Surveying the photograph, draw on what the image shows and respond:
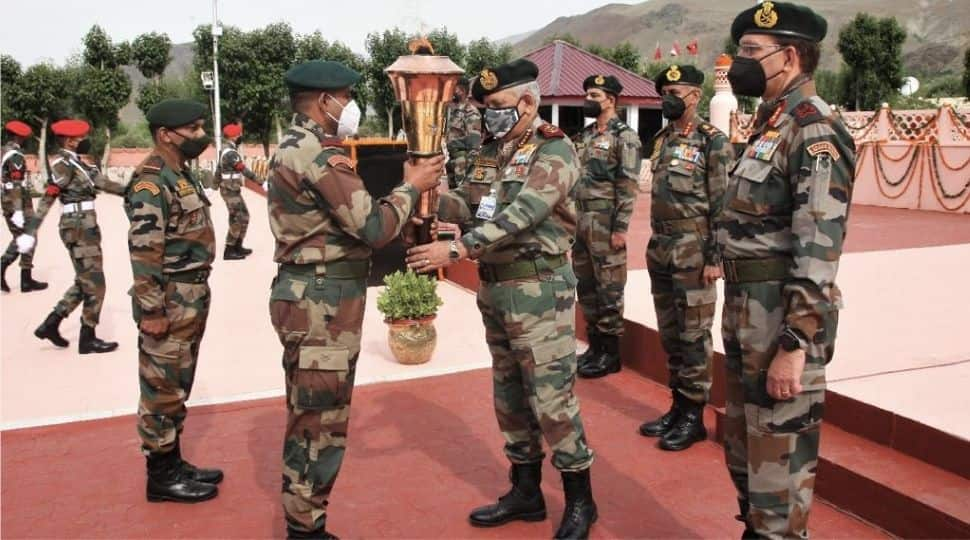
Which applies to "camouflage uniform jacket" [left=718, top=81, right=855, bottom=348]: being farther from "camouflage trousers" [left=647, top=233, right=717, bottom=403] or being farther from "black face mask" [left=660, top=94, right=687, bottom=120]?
"black face mask" [left=660, top=94, right=687, bottom=120]

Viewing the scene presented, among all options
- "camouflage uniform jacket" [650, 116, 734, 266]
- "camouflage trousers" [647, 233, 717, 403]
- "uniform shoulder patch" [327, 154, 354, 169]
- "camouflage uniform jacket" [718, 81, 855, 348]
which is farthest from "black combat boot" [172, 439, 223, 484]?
"camouflage uniform jacket" [718, 81, 855, 348]

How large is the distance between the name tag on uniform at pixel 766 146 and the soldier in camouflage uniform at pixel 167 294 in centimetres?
271

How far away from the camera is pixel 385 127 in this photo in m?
39.2

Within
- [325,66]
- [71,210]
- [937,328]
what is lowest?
[937,328]

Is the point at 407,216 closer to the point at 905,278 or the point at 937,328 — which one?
the point at 937,328

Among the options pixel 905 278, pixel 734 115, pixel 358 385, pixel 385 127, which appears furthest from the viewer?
pixel 385 127

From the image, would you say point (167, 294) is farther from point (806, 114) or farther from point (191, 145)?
point (806, 114)

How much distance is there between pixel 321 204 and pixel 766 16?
168 cm

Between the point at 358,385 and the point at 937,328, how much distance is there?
4.12 metres

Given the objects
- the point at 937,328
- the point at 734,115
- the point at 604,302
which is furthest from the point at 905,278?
the point at 734,115

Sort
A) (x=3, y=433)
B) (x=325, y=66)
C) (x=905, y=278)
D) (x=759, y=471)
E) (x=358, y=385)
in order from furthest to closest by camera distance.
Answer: (x=905, y=278) → (x=358, y=385) → (x=3, y=433) → (x=325, y=66) → (x=759, y=471)

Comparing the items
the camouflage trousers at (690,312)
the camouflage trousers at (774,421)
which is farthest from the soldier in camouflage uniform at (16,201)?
the camouflage trousers at (774,421)

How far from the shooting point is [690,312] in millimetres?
4445

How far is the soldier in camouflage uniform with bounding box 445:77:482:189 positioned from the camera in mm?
8547
